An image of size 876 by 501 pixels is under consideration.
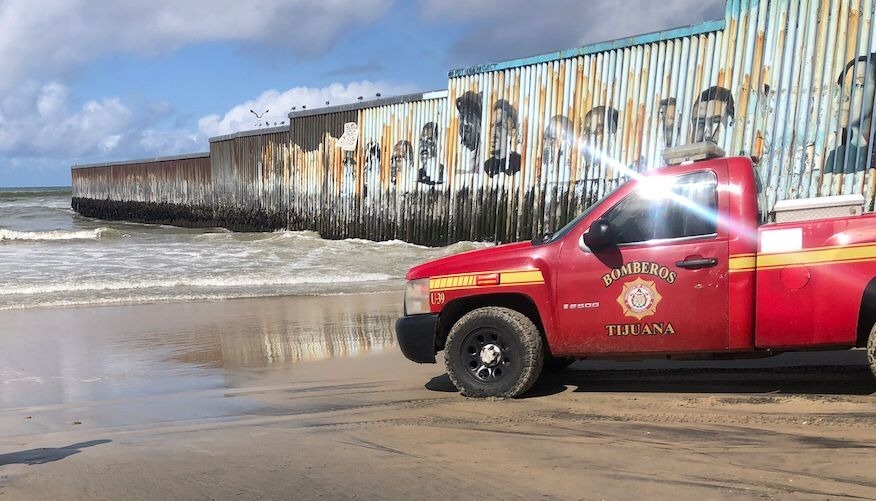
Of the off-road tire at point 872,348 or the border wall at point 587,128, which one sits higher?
the border wall at point 587,128

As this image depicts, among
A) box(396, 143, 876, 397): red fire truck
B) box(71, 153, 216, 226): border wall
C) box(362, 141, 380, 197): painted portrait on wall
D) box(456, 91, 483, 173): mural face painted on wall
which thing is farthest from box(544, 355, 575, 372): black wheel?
box(71, 153, 216, 226): border wall

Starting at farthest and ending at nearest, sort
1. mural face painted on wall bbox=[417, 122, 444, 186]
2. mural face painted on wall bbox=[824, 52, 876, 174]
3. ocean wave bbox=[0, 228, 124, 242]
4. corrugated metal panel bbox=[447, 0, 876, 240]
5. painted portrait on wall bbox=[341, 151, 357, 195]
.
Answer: ocean wave bbox=[0, 228, 124, 242]
painted portrait on wall bbox=[341, 151, 357, 195]
mural face painted on wall bbox=[417, 122, 444, 186]
corrugated metal panel bbox=[447, 0, 876, 240]
mural face painted on wall bbox=[824, 52, 876, 174]

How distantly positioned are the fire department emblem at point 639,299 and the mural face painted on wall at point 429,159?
13.9 meters

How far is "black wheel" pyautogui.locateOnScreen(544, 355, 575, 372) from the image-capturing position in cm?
633

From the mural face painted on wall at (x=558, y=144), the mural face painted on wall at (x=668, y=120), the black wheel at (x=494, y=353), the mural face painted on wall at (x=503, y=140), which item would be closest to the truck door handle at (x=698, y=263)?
the black wheel at (x=494, y=353)

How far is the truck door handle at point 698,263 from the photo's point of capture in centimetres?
511

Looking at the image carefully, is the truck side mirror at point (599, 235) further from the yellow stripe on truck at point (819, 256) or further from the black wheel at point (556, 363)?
the black wheel at point (556, 363)

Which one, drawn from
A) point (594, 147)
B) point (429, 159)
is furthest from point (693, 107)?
point (429, 159)

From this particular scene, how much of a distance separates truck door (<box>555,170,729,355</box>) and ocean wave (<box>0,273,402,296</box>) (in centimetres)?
965

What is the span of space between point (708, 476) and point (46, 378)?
5831 millimetres

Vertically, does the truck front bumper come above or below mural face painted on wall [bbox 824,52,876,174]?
below

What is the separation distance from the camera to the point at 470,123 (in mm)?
18078

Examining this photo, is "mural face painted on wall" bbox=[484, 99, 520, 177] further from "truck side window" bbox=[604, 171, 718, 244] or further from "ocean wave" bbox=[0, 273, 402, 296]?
"truck side window" bbox=[604, 171, 718, 244]

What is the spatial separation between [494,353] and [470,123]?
12884 millimetres
